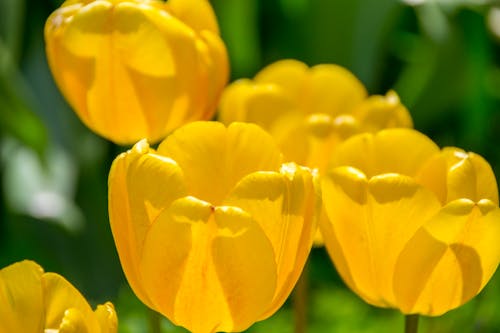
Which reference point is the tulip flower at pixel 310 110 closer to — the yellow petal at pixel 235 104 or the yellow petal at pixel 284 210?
the yellow petal at pixel 235 104

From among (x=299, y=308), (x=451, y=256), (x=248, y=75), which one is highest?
(x=451, y=256)

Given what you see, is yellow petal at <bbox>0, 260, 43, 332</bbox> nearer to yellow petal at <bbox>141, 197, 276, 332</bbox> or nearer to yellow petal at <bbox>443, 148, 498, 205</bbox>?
yellow petal at <bbox>141, 197, 276, 332</bbox>

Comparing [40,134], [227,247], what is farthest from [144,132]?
[40,134]

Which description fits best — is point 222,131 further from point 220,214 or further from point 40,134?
point 40,134

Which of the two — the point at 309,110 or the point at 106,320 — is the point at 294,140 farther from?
the point at 106,320

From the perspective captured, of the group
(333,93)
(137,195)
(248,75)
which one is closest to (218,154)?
(137,195)

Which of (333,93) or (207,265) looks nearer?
(207,265)

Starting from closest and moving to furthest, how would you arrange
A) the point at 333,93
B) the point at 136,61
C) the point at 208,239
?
1. the point at 208,239
2. the point at 136,61
3. the point at 333,93

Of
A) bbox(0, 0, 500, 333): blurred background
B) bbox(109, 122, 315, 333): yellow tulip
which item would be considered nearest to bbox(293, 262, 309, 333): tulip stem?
bbox(109, 122, 315, 333): yellow tulip
